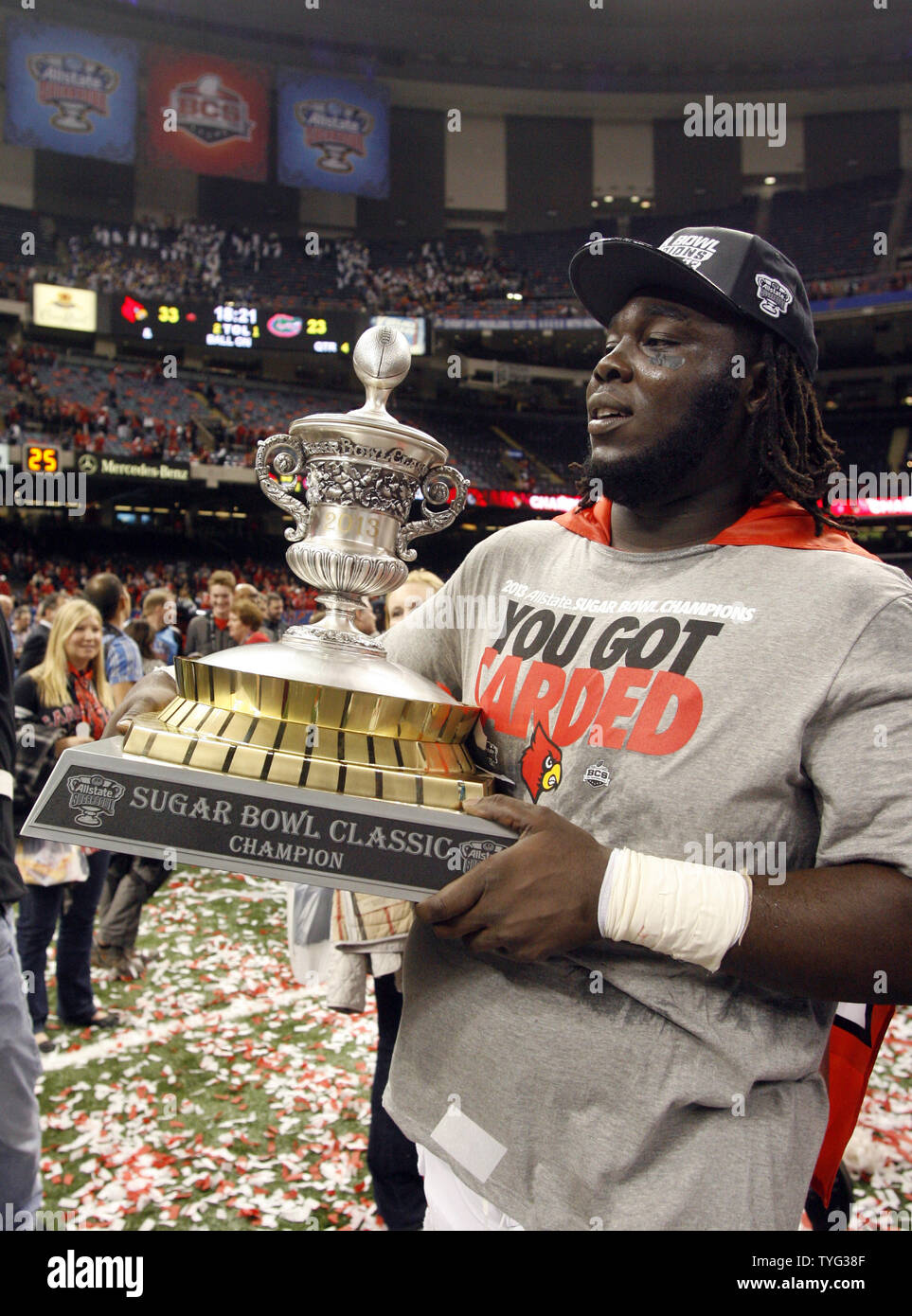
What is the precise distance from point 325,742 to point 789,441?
2.57 feet

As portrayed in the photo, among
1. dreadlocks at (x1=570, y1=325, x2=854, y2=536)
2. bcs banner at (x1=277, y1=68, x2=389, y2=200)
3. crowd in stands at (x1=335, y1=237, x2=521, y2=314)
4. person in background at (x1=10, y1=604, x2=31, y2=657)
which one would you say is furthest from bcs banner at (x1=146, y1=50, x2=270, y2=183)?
dreadlocks at (x1=570, y1=325, x2=854, y2=536)

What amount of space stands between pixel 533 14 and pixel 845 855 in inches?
1185

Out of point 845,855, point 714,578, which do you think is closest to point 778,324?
point 714,578

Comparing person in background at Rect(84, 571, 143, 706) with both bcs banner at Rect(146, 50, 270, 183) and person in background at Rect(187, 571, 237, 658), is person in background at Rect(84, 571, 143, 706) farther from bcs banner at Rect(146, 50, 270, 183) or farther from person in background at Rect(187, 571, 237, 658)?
bcs banner at Rect(146, 50, 270, 183)

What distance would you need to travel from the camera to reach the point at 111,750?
1.11 metres

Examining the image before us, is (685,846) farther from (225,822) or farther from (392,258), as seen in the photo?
(392,258)

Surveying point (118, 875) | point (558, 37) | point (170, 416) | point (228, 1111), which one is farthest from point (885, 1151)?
point (558, 37)

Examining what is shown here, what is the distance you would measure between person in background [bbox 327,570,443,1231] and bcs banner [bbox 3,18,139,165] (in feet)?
88.4

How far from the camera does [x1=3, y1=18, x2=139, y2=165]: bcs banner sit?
2294 centimetres

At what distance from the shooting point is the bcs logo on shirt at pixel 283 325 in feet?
78.9

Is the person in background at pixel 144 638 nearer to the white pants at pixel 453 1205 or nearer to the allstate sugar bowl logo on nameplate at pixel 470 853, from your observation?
the white pants at pixel 453 1205

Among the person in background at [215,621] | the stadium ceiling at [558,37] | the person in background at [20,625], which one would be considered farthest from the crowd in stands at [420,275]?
the person in background at [215,621]

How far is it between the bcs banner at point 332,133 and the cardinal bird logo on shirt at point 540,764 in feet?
95.3

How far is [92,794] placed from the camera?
3.44 ft
